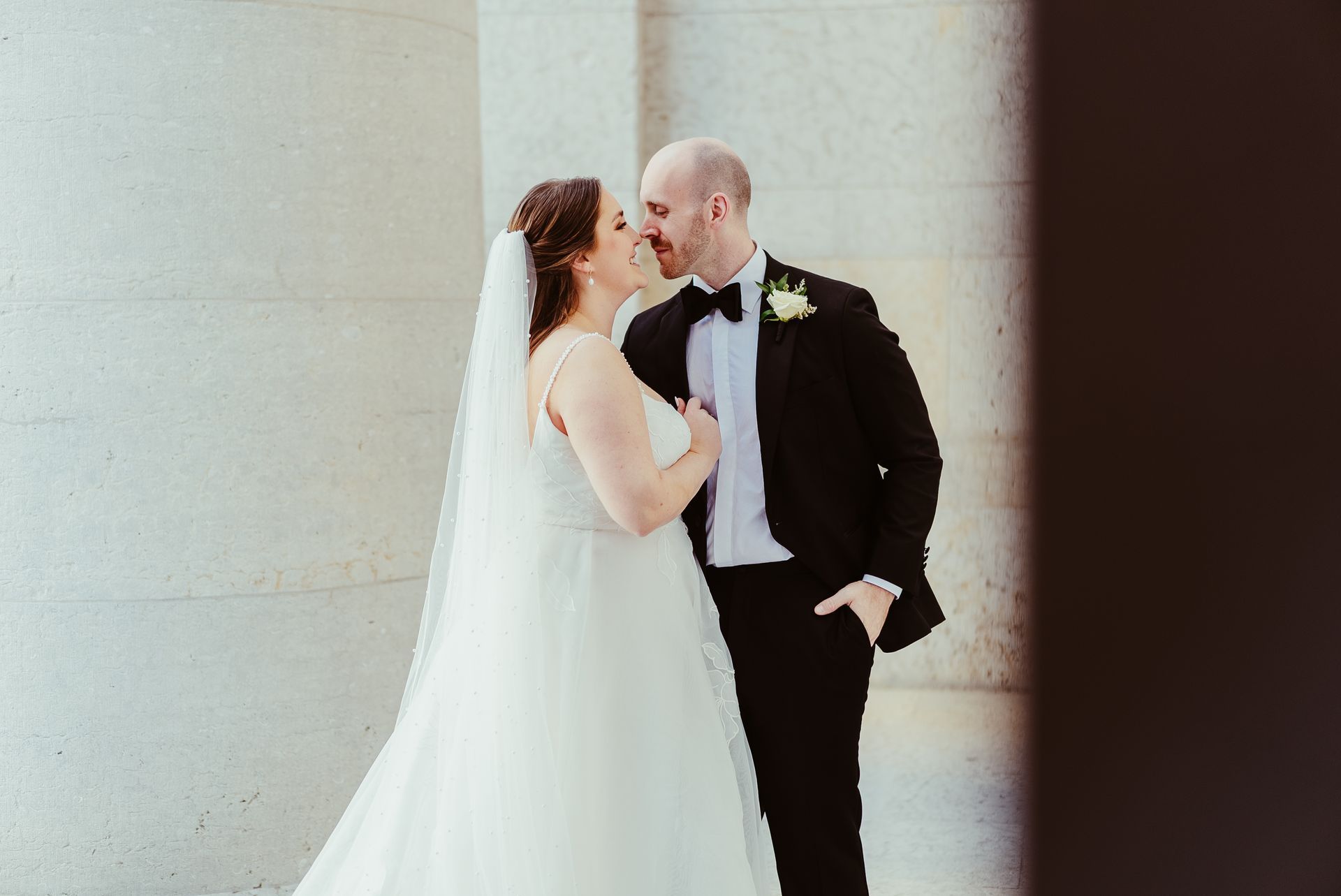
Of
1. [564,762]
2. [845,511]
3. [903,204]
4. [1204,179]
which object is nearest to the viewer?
[1204,179]

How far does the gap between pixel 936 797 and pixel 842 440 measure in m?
2.20

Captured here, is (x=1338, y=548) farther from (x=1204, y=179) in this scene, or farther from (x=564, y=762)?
(x=564, y=762)

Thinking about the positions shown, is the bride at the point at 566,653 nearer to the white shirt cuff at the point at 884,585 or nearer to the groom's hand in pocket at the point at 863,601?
the groom's hand in pocket at the point at 863,601

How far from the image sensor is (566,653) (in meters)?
2.29

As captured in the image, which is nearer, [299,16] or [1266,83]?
[1266,83]

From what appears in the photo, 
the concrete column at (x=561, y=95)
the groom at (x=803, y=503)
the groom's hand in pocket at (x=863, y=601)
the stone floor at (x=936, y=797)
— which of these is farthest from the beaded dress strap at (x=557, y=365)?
the concrete column at (x=561, y=95)

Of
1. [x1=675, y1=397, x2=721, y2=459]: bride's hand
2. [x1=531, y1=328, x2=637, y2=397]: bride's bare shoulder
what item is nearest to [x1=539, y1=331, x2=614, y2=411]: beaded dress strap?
[x1=531, y1=328, x2=637, y2=397]: bride's bare shoulder

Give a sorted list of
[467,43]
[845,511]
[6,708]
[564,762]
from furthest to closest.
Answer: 1. [467,43]
2. [6,708]
3. [845,511]
4. [564,762]

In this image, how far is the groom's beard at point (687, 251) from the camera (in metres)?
2.48

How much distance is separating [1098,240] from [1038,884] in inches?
13.9

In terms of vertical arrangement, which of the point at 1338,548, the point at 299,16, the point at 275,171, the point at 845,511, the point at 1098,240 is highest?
the point at 299,16

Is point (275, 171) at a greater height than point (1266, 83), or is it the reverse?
point (275, 171)

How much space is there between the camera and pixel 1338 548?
22.9 inches

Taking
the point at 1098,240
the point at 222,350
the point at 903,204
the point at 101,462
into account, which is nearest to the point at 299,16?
the point at 222,350
